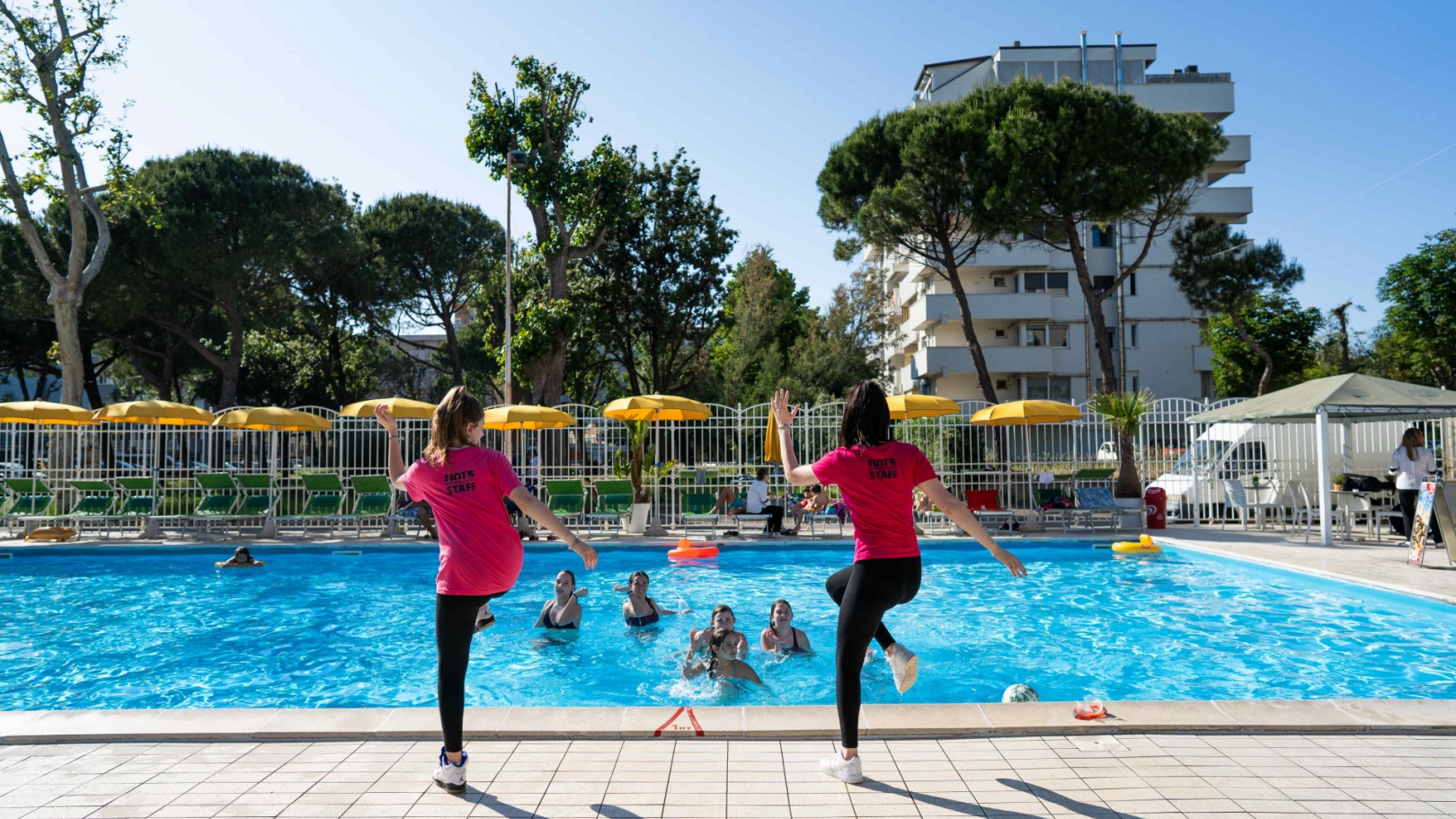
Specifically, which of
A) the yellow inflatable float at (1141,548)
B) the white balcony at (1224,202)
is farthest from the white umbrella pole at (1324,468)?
the white balcony at (1224,202)

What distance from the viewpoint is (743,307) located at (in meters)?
33.4

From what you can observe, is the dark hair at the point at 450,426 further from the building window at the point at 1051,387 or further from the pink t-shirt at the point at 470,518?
the building window at the point at 1051,387

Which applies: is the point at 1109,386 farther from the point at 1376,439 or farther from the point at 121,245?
the point at 121,245

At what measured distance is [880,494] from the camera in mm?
3617

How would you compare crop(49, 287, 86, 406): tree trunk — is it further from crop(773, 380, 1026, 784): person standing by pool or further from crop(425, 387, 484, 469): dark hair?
crop(773, 380, 1026, 784): person standing by pool

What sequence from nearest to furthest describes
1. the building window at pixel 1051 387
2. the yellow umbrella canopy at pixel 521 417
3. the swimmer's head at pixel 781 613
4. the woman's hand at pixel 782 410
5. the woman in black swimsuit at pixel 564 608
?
the woman's hand at pixel 782 410 → the swimmer's head at pixel 781 613 → the woman in black swimsuit at pixel 564 608 → the yellow umbrella canopy at pixel 521 417 → the building window at pixel 1051 387

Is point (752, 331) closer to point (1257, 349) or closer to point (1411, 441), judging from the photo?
point (1257, 349)

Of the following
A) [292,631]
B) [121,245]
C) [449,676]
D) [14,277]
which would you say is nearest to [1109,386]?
[292,631]

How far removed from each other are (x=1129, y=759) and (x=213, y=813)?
367 cm

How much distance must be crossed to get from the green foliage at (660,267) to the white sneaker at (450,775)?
25872mm

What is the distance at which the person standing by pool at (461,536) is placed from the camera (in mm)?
3516

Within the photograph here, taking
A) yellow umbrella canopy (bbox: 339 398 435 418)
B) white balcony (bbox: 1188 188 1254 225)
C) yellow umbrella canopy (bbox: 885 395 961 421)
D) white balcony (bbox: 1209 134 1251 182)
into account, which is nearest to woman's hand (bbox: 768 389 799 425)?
yellow umbrella canopy (bbox: 885 395 961 421)

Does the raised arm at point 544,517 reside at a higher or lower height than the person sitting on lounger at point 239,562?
higher

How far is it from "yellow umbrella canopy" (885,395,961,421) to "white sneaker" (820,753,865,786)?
11.2 meters
